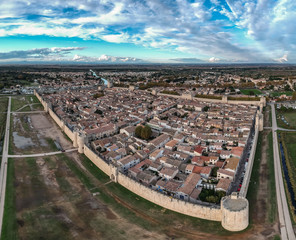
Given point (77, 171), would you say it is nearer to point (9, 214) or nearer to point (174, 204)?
point (9, 214)

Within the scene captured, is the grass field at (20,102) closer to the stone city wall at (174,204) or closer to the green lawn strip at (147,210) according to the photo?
the green lawn strip at (147,210)

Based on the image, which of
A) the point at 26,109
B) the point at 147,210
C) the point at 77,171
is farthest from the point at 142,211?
the point at 26,109

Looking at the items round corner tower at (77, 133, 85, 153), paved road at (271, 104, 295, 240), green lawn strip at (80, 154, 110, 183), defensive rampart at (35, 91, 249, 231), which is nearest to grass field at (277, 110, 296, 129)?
paved road at (271, 104, 295, 240)

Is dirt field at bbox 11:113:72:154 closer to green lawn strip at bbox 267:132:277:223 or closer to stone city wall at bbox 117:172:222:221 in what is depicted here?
stone city wall at bbox 117:172:222:221

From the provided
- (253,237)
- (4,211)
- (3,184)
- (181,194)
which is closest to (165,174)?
(181,194)

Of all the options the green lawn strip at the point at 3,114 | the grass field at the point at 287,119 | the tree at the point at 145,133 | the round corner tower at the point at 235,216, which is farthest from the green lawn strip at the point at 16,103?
the grass field at the point at 287,119

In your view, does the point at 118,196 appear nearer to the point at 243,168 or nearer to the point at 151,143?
the point at 151,143
